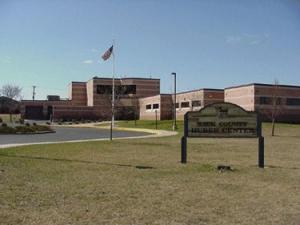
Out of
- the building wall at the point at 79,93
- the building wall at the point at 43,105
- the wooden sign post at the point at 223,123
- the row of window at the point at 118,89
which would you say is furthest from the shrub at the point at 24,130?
the building wall at the point at 79,93

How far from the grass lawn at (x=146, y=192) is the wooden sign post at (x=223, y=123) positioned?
2.89 feet

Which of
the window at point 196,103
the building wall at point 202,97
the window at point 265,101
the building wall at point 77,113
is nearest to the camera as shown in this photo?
the window at point 265,101

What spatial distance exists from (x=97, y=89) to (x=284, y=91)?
149 feet

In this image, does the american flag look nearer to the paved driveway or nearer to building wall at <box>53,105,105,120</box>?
the paved driveway

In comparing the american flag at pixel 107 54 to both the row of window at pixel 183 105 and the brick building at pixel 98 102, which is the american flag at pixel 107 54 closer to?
the row of window at pixel 183 105

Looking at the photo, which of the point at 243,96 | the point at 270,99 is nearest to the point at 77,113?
the point at 243,96

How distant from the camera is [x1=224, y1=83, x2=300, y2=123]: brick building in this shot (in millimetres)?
59469

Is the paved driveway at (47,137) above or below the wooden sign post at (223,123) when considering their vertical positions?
below

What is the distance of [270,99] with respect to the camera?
198 ft

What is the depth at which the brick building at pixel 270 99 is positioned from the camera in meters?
59.5

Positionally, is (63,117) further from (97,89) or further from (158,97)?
(158,97)

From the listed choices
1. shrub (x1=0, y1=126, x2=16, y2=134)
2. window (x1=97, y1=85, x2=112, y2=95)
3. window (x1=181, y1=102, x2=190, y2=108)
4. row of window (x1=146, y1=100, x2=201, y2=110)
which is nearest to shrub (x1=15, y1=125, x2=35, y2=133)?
shrub (x1=0, y1=126, x2=16, y2=134)

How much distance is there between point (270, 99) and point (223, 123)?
46566 mm

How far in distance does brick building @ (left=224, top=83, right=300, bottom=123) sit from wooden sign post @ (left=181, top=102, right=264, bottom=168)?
145 ft
